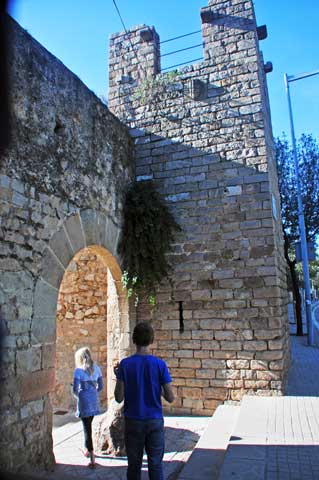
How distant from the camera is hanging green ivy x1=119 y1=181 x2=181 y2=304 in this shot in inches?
220

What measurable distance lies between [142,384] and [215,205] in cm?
373

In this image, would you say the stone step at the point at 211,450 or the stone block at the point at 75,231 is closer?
the stone step at the point at 211,450

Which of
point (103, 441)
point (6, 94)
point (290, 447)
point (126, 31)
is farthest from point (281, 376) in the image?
point (126, 31)

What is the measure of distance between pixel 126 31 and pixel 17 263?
5375 millimetres

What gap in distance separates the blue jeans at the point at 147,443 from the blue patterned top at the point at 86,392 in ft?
4.62

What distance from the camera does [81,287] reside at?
654 cm

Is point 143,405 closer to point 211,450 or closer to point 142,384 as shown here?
point 142,384

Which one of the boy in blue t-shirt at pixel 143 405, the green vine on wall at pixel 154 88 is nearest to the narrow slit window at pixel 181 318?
the boy in blue t-shirt at pixel 143 405

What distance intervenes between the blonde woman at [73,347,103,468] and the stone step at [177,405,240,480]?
3.48 ft

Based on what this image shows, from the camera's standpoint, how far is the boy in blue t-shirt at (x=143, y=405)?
2506 millimetres

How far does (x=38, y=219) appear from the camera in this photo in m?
3.74

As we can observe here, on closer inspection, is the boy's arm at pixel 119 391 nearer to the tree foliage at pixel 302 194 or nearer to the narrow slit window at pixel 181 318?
the narrow slit window at pixel 181 318

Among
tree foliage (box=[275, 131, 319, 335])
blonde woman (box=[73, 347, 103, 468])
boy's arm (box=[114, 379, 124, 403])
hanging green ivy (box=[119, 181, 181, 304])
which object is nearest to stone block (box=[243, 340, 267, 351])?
hanging green ivy (box=[119, 181, 181, 304])

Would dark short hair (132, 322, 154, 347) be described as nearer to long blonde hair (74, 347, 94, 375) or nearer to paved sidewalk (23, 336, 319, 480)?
→ paved sidewalk (23, 336, 319, 480)
